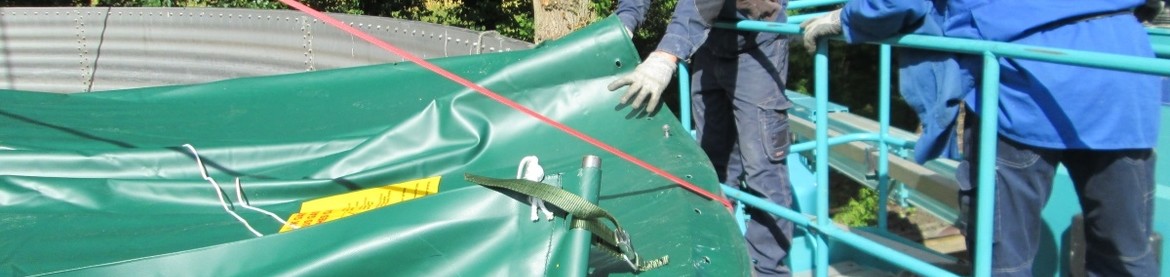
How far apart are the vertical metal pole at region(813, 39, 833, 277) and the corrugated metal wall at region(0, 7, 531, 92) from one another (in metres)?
3.13

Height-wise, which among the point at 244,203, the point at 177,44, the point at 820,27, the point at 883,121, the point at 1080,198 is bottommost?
the point at 177,44

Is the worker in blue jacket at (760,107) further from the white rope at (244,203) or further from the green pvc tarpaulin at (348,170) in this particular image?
the white rope at (244,203)

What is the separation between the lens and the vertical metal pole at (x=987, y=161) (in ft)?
8.11

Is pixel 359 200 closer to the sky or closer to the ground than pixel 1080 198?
closer to the sky

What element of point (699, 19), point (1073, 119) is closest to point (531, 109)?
point (699, 19)

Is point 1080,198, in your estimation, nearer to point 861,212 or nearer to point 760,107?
point 760,107

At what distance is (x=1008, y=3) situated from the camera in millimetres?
2662

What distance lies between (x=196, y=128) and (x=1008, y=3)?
91.5 inches

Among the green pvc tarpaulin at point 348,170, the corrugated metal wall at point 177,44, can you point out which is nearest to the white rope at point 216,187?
the green pvc tarpaulin at point 348,170

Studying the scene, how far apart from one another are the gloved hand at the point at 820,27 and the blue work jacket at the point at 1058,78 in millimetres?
232

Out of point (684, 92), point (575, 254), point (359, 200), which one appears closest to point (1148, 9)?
point (684, 92)

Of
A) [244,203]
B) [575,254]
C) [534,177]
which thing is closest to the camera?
[575,254]

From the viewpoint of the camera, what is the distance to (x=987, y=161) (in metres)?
2.53

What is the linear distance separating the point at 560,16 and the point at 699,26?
12.9 ft
